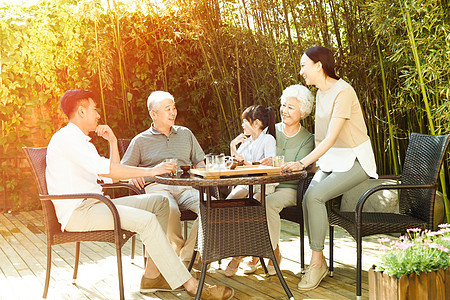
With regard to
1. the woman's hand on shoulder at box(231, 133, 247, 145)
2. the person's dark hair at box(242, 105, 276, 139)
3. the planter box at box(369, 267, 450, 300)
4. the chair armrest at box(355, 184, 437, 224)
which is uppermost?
the person's dark hair at box(242, 105, 276, 139)

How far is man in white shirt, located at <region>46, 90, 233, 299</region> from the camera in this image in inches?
113

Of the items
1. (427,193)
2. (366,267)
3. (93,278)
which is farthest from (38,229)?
(427,193)

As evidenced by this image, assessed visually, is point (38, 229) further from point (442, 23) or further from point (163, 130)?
point (442, 23)

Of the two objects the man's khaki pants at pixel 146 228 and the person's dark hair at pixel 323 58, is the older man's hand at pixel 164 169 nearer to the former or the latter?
the man's khaki pants at pixel 146 228

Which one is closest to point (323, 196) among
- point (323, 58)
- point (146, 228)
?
point (323, 58)

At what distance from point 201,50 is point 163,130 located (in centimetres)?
268

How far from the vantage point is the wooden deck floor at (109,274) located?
10.3ft

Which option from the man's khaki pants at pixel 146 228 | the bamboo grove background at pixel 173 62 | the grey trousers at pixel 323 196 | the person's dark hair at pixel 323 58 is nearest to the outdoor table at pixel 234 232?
the man's khaki pants at pixel 146 228

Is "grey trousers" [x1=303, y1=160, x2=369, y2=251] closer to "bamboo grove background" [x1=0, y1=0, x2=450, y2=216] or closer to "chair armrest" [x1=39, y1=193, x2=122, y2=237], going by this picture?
"chair armrest" [x1=39, y1=193, x2=122, y2=237]

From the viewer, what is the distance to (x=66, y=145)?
287 centimetres

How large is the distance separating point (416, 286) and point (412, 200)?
3.29 feet

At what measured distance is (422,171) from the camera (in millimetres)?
3029

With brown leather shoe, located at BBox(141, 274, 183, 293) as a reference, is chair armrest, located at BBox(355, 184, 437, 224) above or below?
above

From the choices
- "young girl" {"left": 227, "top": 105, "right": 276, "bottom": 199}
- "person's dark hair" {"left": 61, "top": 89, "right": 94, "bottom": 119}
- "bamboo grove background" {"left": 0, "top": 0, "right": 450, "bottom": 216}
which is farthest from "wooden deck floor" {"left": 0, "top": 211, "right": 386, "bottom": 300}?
"bamboo grove background" {"left": 0, "top": 0, "right": 450, "bottom": 216}
